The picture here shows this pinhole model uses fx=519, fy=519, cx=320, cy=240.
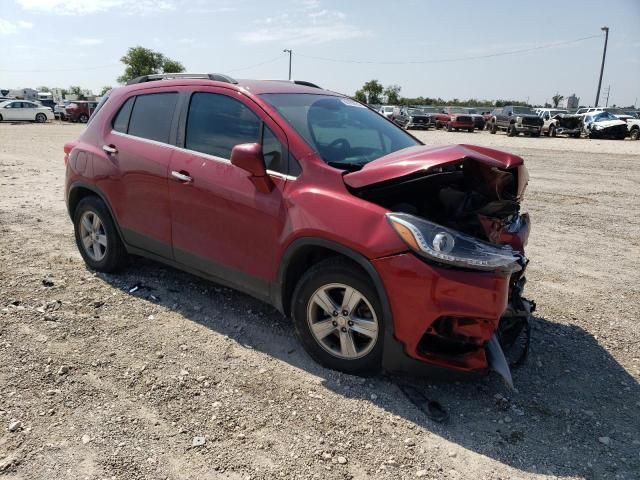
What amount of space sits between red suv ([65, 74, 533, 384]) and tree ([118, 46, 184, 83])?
278 ft

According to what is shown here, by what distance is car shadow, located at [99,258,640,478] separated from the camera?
273 cm

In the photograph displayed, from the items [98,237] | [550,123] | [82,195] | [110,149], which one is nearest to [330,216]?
[110,149]

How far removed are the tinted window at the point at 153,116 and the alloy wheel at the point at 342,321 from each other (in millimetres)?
1963

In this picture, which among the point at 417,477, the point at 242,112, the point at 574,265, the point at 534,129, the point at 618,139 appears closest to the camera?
Result: the point at 417,477

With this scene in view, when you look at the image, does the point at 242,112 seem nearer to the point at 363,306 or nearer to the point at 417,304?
the point at 363,306

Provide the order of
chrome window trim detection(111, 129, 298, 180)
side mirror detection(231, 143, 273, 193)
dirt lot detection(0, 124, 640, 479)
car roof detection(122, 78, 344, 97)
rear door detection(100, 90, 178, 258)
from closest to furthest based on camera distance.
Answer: dirt lot detection(0, 124, 640, 479)
side mirror detection(231, 143, 273, 193)
chrome window trim detection(111, 129, 298, 180)
car roof detection(122, 78, 344, 97)
rear door detection(100, 90, 178, 258)

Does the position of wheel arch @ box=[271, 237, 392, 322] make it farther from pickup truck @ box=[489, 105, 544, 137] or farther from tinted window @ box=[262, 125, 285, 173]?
pickup truck @ box=[489, 105, 544, 137]

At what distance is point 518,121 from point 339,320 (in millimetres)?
31229

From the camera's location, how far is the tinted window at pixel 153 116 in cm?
428

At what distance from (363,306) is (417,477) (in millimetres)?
1016

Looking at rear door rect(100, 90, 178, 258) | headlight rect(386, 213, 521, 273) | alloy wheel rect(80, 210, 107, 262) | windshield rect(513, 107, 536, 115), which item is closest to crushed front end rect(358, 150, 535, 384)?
headlight rect(386, 213, 521, 273)

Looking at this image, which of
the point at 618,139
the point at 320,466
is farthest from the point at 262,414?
the point at 618,139

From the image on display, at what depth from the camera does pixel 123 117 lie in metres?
4.72

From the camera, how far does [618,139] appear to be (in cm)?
2897
